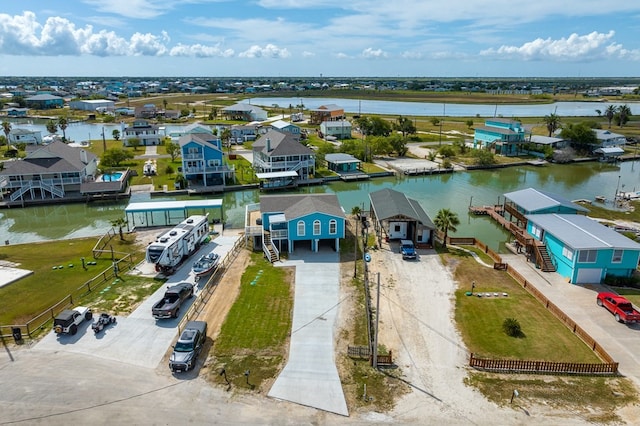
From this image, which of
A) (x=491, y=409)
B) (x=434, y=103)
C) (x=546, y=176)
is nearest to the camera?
(x=491, y=409)

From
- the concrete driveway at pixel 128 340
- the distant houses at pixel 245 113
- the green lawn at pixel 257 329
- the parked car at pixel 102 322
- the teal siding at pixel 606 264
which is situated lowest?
the concrete driveway at pixel 128 340

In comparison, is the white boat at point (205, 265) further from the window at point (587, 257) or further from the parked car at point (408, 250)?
the window at point (587, 257)

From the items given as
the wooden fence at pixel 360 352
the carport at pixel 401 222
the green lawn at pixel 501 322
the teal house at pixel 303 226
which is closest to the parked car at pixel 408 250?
the carport at pixel 401 222

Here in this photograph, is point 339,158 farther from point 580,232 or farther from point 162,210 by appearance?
point 580,232

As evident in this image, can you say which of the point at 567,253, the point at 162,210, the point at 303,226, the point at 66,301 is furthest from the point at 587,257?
the point at 162,210

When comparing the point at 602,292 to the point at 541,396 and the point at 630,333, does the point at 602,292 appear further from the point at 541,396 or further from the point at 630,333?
the point at 541,396

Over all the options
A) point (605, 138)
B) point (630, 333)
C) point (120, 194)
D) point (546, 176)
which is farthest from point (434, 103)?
point (630, 333)

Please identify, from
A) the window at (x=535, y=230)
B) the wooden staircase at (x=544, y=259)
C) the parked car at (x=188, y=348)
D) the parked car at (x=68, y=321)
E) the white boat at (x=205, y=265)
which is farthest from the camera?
the window at (x=535, y=230)

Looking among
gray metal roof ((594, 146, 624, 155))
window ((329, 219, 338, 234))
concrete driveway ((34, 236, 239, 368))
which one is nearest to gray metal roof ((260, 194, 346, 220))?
window ((329, 219, 338, 234))
